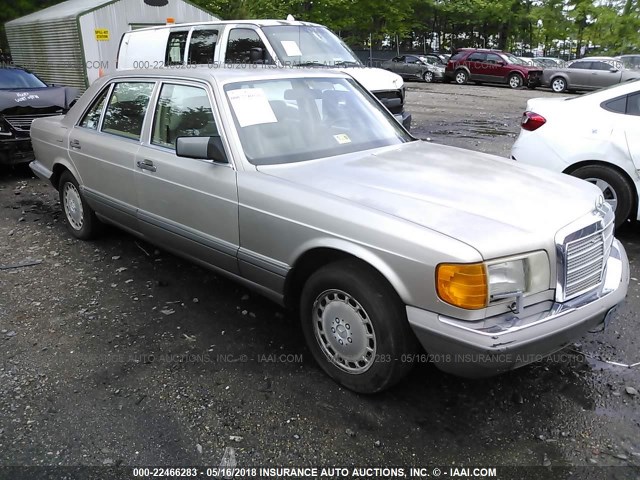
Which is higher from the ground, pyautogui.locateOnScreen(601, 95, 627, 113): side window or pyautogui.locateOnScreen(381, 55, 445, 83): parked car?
pyautogui.locateOnScreen(601, 95, 627, 113): side window

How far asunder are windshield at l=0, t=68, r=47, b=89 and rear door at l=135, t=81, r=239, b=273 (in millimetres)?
6197

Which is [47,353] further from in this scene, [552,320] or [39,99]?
[39,99]

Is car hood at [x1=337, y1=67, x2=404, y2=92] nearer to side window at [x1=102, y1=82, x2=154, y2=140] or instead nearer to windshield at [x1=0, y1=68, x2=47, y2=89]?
side window at [x1=102, y1=82, x2=154, y2=140]

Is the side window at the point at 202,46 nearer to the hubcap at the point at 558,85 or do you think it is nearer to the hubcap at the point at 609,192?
the hubcap at the point at 609,192

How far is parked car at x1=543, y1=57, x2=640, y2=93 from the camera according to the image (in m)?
19.5

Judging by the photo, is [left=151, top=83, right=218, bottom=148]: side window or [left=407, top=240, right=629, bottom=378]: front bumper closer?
[left=407, top=240, right=629, bottom=378]: front bumper

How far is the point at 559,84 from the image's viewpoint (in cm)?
2092

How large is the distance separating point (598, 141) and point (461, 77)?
68.6 feet

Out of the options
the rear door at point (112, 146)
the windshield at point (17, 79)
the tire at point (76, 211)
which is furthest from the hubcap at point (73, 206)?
the windshield at point (17, 79)

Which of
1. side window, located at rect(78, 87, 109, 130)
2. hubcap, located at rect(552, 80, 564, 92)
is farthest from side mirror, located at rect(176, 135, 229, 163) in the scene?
hubcap, located at rect(552, 80, 564, 92)

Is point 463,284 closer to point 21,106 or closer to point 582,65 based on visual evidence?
point 21,106

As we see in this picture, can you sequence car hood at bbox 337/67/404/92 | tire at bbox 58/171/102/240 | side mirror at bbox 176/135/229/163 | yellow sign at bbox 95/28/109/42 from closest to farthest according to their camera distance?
side mirror at bbox 176/135/229/163
tire at bbox 58/171/102/240
car hood at bbox 337/67/404/92
yellow sign at bbox 95/28/109/42

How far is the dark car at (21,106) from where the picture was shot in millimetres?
7547

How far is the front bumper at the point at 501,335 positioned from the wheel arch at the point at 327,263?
0.66 ft
